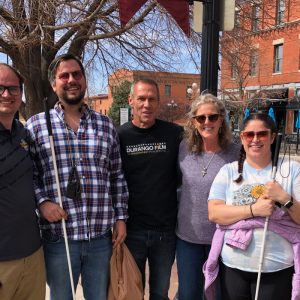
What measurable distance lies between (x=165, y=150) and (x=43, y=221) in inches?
42.7

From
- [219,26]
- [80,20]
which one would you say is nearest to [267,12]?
[80,20]

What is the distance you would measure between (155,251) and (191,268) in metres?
0.32

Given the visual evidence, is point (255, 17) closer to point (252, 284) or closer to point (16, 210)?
point (252, 284)

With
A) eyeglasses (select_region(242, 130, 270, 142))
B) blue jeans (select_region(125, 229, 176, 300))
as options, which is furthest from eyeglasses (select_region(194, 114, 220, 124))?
blue jeans (select_region(125, 229, 176, 300))

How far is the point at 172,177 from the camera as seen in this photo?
10.9 ft

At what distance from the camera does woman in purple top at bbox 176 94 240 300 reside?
313cm

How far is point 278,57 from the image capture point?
31.7 meters

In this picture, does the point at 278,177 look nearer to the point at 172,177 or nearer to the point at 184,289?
the point at 172,177

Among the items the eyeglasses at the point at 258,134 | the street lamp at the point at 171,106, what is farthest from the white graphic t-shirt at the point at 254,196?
the street lamp at the point at 171,106

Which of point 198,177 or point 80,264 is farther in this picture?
point 198,177

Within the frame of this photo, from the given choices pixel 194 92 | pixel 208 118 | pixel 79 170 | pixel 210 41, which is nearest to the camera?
pixel 79 170

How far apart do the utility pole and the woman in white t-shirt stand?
944 mm

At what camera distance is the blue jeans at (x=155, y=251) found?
3291 mm

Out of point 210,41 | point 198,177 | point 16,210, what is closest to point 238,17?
point 210,41
